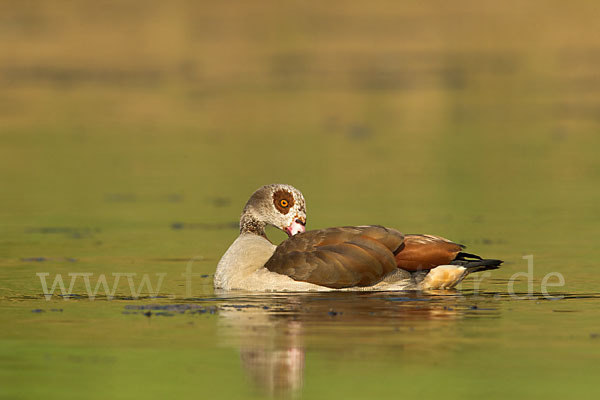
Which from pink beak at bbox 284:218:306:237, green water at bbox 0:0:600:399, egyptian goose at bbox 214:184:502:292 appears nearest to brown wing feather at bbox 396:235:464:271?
egyptian goose at bbox 214:184:502:292

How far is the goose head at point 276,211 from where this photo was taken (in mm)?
13289

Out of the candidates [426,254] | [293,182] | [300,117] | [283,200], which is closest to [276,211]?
[283,200]

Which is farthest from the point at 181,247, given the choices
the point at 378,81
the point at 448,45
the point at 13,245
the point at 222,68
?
the point at 448,45

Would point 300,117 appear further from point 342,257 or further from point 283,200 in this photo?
point 342,257

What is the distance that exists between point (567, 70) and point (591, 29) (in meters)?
6.11

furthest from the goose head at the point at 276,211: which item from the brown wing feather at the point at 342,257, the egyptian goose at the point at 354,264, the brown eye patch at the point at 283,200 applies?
the brown wing feather at the point at 342,257

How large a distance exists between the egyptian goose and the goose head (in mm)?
539

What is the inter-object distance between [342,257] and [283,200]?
1262 mm

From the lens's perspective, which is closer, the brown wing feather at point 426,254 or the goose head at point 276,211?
the brown wing feather at point 426,254

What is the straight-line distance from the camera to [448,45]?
44.9m

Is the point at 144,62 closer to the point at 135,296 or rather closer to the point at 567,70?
the point at 567,70

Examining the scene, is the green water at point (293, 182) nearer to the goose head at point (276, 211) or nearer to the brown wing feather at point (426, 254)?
the brown wing feather at point (426, 254)

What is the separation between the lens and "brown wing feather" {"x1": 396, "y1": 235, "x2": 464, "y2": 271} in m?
12.5

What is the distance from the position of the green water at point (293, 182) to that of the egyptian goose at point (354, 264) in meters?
0.24
